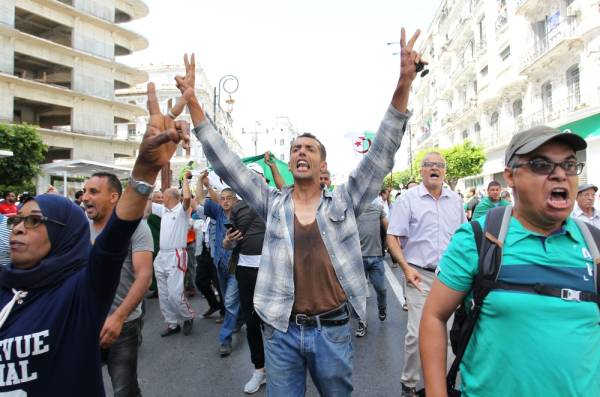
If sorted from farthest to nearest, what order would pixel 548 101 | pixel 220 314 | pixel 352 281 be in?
1. pixel 548 101
2. pixel 220 314
3. pixel 352 281

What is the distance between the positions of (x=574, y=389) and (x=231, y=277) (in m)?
3.93

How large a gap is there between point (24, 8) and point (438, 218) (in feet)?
118

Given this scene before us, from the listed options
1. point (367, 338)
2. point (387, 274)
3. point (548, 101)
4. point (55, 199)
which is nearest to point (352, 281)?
point (55, 199)

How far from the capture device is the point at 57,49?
31.9 meters

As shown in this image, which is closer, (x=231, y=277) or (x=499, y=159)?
(x=231, y=277)

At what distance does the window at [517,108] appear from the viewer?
28422 millimetres

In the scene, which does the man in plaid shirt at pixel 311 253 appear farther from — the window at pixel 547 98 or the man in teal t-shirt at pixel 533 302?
the window at pixel 547 98

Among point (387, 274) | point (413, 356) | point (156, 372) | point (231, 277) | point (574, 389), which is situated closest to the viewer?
point (574, 389)

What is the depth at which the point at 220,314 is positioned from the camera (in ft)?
22.2

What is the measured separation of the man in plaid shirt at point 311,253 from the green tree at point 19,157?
24.2m

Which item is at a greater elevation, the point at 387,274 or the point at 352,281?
the point at 352,281

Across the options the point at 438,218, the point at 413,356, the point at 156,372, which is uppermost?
the point at 438,218

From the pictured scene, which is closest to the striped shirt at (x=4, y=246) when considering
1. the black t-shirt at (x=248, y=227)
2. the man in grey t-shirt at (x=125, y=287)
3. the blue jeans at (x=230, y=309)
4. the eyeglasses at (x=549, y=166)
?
the man in grey t-shirt at (x=125, y=287)

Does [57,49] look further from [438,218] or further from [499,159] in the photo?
[438,218]
